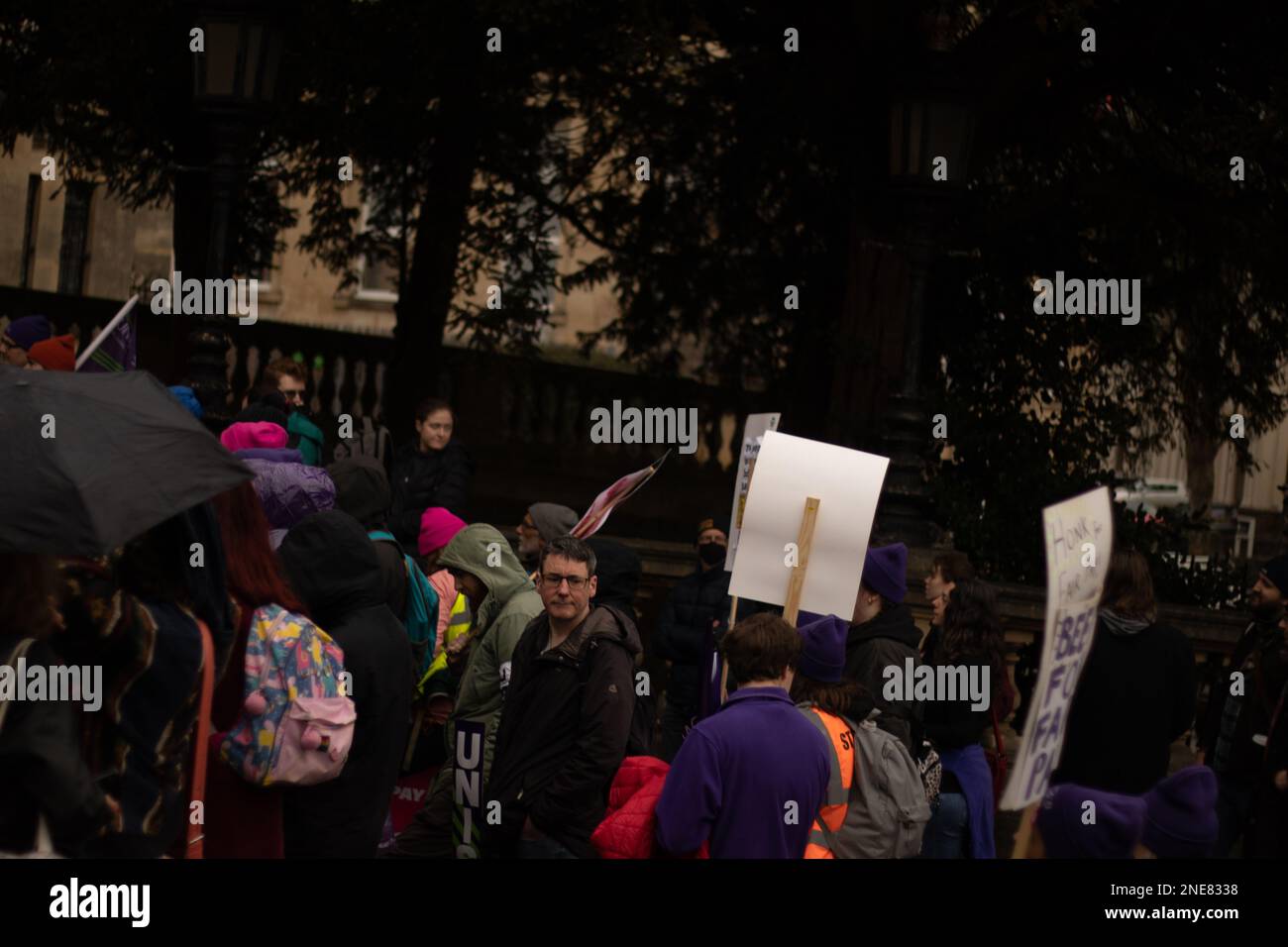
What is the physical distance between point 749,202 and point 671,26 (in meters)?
2.23

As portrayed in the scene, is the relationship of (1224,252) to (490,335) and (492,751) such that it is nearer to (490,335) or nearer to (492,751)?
(490,335)

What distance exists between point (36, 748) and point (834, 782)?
8.76 feet

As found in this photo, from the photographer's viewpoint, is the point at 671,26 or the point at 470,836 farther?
the point at 671,26

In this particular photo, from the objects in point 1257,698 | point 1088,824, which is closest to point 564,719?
point 1088,824

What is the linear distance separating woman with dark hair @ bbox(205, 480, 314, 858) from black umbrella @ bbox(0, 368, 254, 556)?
320 millimetres

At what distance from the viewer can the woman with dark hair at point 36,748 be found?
3.86 meters

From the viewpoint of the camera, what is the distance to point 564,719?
254 inches

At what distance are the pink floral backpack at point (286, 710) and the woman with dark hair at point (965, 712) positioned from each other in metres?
2.55

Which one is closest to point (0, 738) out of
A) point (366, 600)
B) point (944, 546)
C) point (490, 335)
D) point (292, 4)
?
point (366, 600)

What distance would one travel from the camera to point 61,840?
401cm

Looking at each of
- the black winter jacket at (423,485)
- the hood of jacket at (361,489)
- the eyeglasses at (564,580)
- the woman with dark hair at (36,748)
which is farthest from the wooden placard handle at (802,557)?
the black winter jacket at (423,485)

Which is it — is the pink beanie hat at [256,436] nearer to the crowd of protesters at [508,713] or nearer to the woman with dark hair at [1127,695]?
the crowd of protesters at [508,713]

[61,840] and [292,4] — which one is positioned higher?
[292,4]

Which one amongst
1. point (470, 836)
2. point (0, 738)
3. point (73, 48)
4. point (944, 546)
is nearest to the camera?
point (0, 738)
